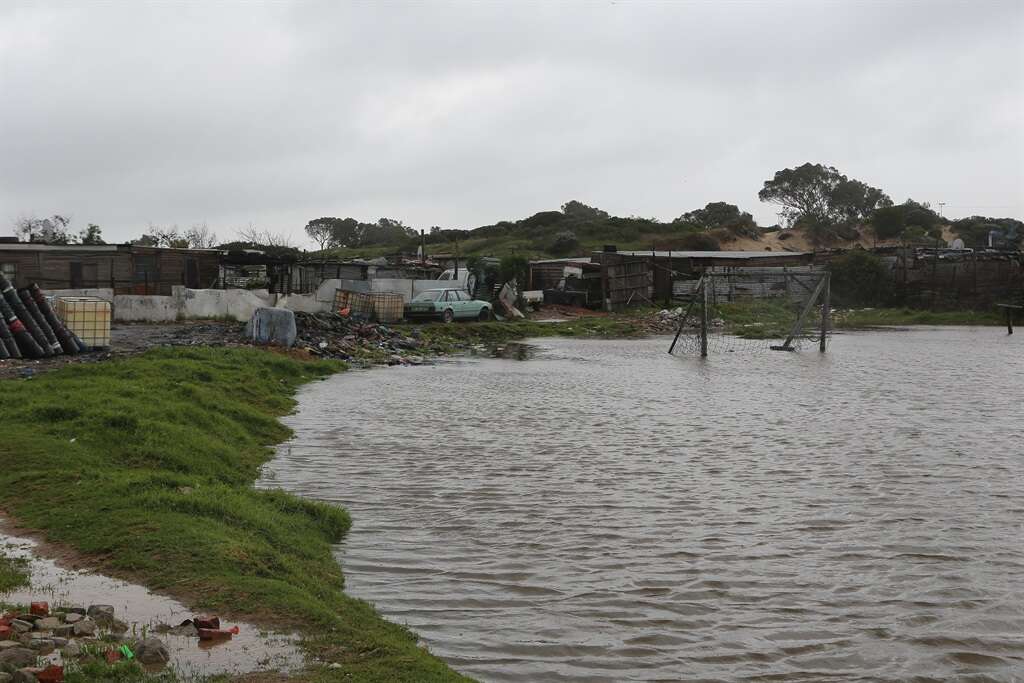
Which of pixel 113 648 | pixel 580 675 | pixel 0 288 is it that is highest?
pixel 0 288

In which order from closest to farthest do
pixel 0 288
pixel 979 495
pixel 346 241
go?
pixel 979 495
pixel 0 288
pixel 346 241

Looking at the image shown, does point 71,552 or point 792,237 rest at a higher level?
point 792,237

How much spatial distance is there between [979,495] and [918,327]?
123 feet

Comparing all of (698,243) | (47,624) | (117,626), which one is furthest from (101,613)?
(698,243)

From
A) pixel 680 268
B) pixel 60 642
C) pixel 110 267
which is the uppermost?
pixel 680 268

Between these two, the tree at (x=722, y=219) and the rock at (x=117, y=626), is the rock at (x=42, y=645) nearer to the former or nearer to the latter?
the rock at (x=117, y=626)

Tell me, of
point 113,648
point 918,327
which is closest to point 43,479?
point 113,648

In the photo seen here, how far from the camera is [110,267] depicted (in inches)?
1473

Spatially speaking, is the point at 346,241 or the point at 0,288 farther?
the point at 346,241

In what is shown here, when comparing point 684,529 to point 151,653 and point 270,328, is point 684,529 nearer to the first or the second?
point 151,653

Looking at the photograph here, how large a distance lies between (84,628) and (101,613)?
0.26m

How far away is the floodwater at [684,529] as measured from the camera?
6016mm

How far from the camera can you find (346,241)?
101125 mm

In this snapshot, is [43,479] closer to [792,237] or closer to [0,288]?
[0,288]
